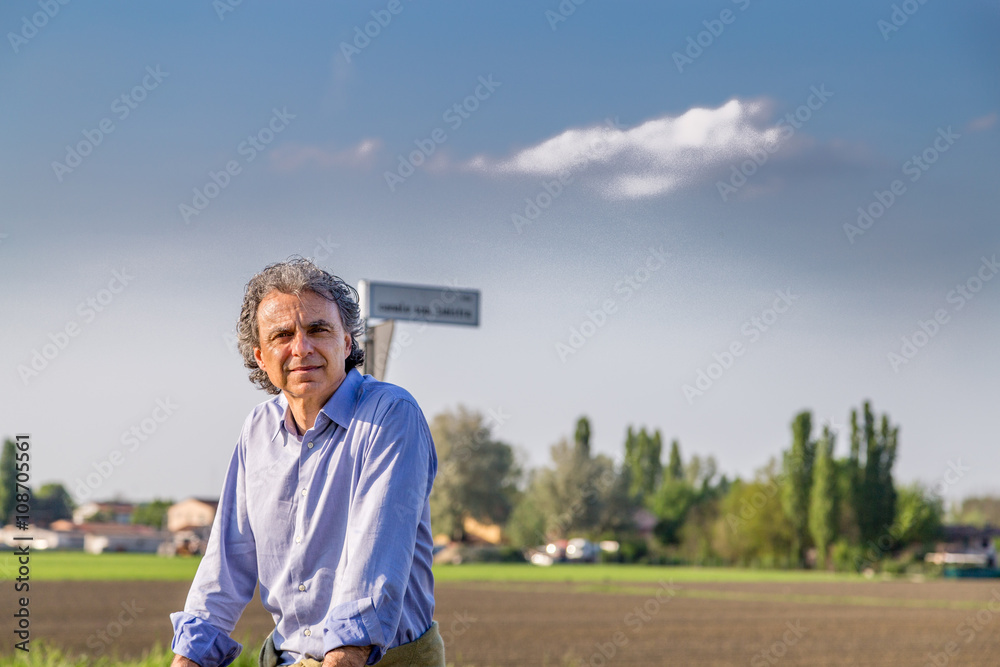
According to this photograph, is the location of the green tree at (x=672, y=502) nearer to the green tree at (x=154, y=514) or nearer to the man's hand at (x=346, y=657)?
the green tree at (x=154, y=514)

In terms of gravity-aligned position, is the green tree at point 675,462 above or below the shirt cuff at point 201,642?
above

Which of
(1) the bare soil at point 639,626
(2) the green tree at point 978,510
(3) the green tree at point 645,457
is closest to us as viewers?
(1) the bare soil at point 639,626

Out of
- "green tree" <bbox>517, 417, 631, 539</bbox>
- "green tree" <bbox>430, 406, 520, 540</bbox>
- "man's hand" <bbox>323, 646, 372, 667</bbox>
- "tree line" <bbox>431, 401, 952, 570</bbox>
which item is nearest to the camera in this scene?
"man's hand" <bbox>323, 646, 372, 667</bbox>

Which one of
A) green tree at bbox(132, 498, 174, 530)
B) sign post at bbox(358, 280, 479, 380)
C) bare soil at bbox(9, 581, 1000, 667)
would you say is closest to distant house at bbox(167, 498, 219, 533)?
green tree at bbox(132, 498, 174, 530)

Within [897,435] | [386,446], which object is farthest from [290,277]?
[897,435]

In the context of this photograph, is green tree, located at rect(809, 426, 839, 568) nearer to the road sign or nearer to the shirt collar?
the road sign

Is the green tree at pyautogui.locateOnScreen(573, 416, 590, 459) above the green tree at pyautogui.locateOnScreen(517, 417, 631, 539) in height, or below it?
above

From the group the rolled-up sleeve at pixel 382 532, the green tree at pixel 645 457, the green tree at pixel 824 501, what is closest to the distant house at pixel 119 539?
the green tree at pixel 645 457

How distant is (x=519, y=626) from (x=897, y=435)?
202ft

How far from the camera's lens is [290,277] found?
271 centimetres

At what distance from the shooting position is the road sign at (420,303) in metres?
5.78

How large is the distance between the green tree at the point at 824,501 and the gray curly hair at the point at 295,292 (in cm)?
7481

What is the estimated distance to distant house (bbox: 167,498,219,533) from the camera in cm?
11494

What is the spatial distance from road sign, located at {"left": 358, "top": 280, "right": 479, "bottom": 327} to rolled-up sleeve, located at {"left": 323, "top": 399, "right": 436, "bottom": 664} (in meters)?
3.20
